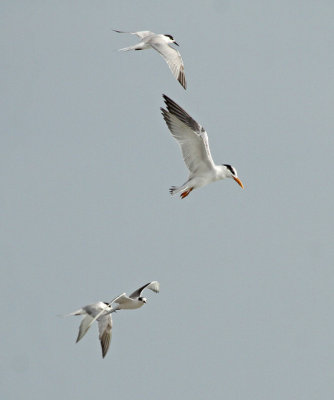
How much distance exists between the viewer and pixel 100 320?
3003 centimetres

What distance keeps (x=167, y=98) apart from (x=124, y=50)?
139 inches

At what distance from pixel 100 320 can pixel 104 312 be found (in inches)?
35.4

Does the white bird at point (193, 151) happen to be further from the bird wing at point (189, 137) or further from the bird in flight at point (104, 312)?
the bird in flight at point (104, 312)

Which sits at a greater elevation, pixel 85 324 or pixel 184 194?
pixel 184 194

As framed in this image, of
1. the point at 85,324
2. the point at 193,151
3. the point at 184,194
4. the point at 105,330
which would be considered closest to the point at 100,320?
the point at 105,330

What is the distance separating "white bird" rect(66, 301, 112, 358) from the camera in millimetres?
28883

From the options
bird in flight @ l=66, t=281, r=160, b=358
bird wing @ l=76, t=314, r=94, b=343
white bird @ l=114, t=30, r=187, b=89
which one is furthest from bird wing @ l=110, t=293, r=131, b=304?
white bird @ l=114, t=30, r=187, b=89

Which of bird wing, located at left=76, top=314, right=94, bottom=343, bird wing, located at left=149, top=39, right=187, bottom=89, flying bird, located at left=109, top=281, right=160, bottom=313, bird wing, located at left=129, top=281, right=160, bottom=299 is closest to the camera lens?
bird wing, located at left=149, top=39, right=187, bottom=89

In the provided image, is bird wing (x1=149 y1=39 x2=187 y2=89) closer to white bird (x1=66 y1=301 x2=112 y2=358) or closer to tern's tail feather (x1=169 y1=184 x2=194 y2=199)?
tern's tail feather (x1=169 y1=184 x2=194 y2=199)

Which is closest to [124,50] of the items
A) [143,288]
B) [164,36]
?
[164,36]

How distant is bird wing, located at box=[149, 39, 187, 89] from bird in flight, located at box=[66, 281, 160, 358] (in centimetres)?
582

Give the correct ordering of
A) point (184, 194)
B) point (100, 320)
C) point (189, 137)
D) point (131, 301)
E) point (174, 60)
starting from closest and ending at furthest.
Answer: point (189, 137), point (184, 194), point (174, 60), point (131, 301), point (100, 320)

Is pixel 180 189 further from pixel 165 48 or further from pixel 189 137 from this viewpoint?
pixel 165 48

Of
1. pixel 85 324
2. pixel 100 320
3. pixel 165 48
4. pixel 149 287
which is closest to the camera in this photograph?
pixel 165 48
